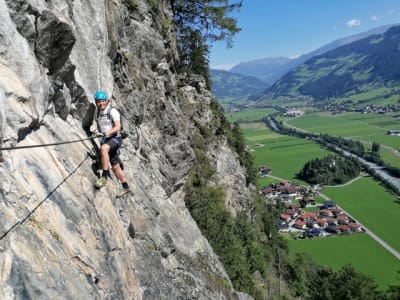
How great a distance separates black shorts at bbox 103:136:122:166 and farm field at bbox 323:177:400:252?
84.4 meters

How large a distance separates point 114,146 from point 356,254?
8021 cm

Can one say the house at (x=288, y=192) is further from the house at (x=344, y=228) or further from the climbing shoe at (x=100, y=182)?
the climbing shoe at (x=100, y=182)

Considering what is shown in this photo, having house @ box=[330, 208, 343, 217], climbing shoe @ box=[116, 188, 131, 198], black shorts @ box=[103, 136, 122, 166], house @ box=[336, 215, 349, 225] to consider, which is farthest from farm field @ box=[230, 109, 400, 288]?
black shorts @ box=[103, 136, 122, 166]

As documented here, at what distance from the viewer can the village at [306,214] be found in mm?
94312

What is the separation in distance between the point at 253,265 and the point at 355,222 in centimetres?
7573

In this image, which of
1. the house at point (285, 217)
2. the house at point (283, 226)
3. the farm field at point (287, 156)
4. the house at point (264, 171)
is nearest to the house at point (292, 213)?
the house at point (285, 217)

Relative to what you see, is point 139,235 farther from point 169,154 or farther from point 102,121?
point 169,154

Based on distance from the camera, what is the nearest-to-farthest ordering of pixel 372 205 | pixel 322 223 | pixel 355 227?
pixel 355 227 → pixel 322 223 → pixel 372 205

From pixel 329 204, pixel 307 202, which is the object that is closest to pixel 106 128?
pixel 329 204

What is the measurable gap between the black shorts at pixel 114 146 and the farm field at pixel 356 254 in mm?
65861

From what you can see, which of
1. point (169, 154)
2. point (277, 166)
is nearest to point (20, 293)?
point (169, 154)

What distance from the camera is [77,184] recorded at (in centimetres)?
927

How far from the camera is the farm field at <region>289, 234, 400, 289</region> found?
69.4 m

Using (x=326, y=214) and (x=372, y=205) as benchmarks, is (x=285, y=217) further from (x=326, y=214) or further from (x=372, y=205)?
(x=372, y=205)
